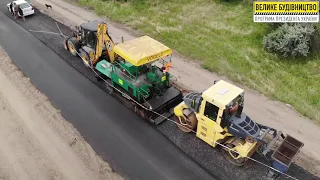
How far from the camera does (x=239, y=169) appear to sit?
12492mm

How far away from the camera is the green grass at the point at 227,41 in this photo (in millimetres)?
17641

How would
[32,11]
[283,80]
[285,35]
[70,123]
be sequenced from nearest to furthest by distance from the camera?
[70,123], [283,80], [285,35], [32,11]

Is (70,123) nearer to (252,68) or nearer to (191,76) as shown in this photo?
(191,76)

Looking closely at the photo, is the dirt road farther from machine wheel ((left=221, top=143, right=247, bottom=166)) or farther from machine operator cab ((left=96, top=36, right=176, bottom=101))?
machine wheel ((left=221, top=143, right=247, bottom=166))

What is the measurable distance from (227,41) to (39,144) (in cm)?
1468

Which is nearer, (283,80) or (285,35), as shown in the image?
(283,80)

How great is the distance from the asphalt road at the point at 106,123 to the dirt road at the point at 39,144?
1.64 ft

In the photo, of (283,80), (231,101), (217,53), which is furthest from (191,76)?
(231,101)

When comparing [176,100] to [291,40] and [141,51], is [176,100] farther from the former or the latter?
[291,40]

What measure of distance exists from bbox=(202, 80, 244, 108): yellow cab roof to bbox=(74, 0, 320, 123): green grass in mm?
5438

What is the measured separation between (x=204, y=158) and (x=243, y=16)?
1688 cm

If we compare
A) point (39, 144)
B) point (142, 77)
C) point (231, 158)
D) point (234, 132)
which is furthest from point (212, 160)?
point (39, 144)

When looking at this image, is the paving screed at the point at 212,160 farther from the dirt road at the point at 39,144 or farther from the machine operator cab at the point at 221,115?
the dirt road at the point at 39,144

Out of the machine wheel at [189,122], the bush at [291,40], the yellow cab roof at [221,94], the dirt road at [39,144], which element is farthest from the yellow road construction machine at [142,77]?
the bush at [291,40]
